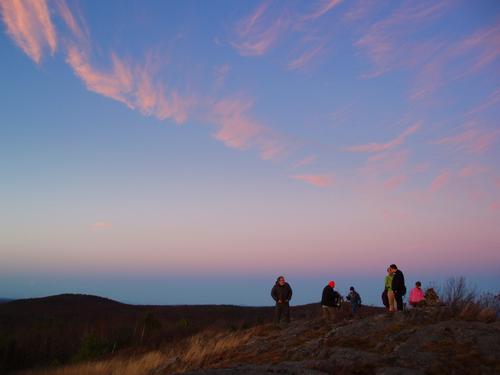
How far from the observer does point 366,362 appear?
982 centimetres

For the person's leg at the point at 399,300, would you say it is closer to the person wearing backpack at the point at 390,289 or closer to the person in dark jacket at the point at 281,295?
the person wearing backpack at the point at 390,289

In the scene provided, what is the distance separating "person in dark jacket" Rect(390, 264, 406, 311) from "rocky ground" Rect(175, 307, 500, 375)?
3151 mm

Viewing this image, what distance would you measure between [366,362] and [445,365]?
1.39 m

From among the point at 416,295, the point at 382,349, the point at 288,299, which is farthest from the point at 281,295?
A: the point at 382,349

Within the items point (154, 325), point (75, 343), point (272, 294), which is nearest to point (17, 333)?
point (75, 343)

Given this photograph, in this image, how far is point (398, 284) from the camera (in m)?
17.8

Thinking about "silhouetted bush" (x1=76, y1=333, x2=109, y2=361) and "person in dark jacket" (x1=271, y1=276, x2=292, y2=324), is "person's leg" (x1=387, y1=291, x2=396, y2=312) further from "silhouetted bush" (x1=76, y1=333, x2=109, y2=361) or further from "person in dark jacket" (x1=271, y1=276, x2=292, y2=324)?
"silhouetted bush" (x1=76, y1=333, x2=109, y2=361)

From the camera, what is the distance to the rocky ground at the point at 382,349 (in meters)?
9.30

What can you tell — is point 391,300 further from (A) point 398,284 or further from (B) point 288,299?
(B) point 288,299

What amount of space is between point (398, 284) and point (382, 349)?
7.14 meters

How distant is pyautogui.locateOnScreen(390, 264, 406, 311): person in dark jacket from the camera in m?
17.8

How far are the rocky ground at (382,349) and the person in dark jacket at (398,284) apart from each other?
124 inches

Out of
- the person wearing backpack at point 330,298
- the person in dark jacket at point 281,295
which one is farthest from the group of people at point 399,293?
the person in dark jacket at point 281,295

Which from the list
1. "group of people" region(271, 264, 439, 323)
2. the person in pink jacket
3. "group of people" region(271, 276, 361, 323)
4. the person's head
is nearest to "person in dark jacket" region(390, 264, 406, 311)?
"group of people" region(271, 264, 439, 323)
